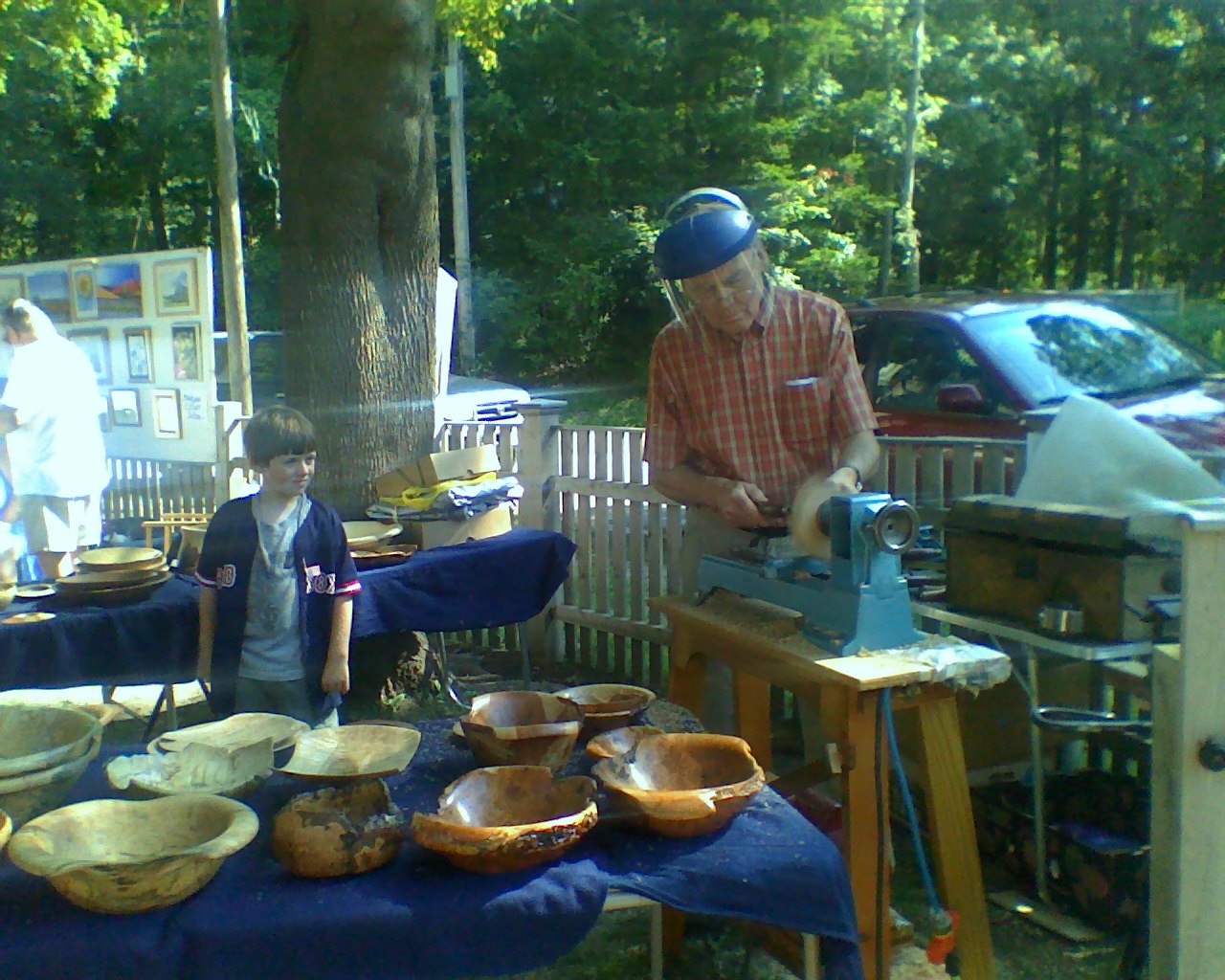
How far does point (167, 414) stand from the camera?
22.8 ft

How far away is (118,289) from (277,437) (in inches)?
188

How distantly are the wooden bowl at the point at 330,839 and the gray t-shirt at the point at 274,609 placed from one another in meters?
1.48

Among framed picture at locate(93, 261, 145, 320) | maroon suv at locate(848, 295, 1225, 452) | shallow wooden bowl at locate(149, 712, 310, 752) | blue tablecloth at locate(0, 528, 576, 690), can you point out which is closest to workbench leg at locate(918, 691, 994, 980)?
shallow wooden bowl at locate(149, 712, 310, 752)

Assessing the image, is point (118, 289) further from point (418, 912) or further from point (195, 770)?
point (418, 912)

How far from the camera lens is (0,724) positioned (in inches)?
76.8

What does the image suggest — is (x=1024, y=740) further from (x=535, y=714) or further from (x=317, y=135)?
(x=317, y=135)

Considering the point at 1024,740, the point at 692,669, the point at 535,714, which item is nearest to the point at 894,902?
the point at 1024,740

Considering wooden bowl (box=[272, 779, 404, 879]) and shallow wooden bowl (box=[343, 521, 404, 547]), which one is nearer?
wooden bowl (box=[272, 779, 404, 879])

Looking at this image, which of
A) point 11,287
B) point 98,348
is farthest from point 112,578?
point 11,287

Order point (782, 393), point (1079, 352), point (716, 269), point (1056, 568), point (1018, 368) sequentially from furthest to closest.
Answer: point (1079, 352)
point (1018, 368)
point (782, 393)
point (716, 269)
point (1056, 568)

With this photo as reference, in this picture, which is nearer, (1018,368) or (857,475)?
(857,475)

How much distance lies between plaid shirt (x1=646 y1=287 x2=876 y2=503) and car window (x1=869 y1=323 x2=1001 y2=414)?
2.05m

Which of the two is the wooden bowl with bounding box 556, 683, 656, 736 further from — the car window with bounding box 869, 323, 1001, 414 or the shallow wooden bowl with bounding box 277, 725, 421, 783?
the car window with bounding box 869, 323, 1001, 414

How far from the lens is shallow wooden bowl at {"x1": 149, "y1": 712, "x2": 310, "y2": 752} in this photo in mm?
2002
